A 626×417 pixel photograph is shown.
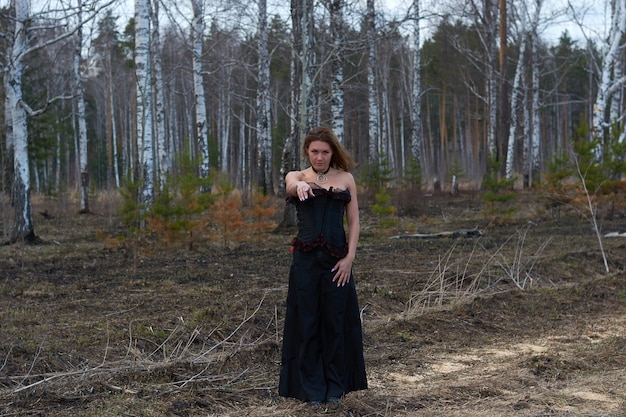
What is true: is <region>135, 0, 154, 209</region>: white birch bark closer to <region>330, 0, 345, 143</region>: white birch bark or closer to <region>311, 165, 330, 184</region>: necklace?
<region>330, 0, 345, 143</region>: white birch bark

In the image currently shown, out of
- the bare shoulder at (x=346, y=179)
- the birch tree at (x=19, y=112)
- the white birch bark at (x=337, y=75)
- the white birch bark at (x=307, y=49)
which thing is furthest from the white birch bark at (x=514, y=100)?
the bare shoulder at (x=346, y=179)

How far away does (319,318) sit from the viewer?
16.0 feet

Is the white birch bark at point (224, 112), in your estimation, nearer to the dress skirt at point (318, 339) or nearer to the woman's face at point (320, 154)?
the woman's face at point (320, 154)

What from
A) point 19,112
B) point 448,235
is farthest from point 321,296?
point 19,112

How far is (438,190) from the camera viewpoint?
28.7 meters

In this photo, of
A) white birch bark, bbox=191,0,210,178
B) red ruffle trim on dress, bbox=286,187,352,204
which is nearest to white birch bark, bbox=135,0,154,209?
white birch bark, bbox=191,0,210,178

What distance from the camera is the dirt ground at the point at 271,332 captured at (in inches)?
192

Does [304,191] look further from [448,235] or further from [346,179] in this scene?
[448,235]

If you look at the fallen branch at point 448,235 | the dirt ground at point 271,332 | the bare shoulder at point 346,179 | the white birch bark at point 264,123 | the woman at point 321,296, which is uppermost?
the white birch bark at point 264,123

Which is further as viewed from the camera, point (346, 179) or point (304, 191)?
point (346, 179)

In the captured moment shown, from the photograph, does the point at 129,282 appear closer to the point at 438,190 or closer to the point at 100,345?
the point at 100,345

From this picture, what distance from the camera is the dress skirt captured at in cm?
480

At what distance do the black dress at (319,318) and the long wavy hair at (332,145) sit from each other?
222 millimetres

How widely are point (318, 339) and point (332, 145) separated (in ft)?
3.99
